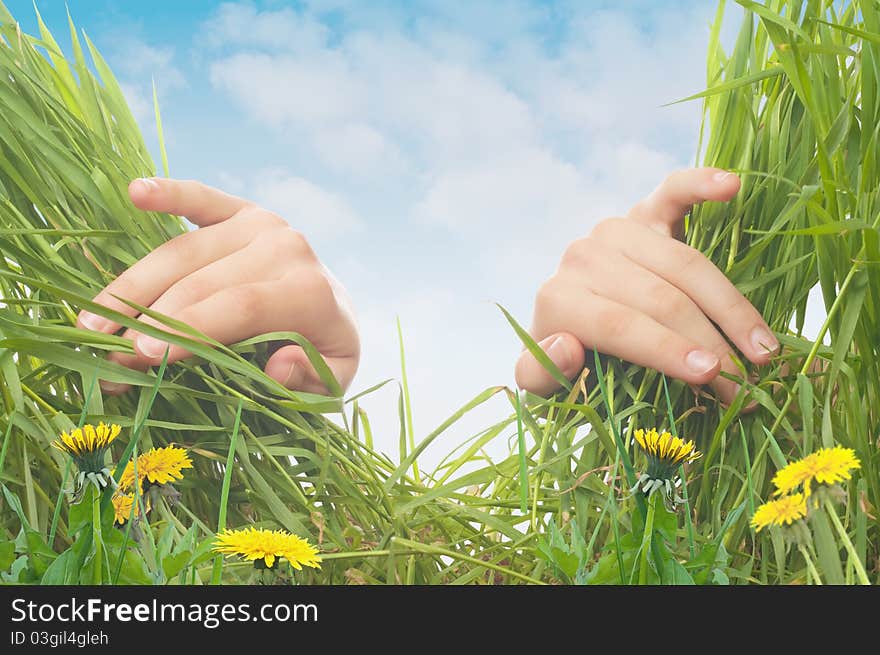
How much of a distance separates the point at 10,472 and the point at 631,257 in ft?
0.99

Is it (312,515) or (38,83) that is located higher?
(38,83)

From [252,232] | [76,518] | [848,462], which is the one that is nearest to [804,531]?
[848,462]

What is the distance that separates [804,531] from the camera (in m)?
0.21

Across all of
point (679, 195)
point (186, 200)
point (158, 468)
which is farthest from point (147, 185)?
point (679, 195)

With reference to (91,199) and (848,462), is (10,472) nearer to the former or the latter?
(91,199)

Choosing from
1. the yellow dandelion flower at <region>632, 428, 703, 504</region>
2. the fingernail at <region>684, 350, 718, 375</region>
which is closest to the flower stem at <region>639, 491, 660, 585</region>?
the yellow dandelion flower at <region>632, 428, 703, 504</region>

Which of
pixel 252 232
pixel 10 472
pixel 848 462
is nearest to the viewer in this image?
pixel 848 462

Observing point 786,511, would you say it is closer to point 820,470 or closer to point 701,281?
point 820,470

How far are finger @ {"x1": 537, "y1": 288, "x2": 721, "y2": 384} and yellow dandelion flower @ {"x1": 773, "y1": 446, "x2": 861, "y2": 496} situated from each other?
144mm

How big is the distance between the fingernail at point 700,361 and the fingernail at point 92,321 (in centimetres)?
26

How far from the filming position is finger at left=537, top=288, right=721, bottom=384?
365mm

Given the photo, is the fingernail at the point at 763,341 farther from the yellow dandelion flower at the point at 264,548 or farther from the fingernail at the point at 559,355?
the yellow dandelion flower at the point at 264,548

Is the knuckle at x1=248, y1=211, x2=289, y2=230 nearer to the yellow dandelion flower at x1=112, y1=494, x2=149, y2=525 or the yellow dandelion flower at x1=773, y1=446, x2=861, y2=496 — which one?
the yellow dandelion flower at x1=112, y1=494, x2=149, y2=525
